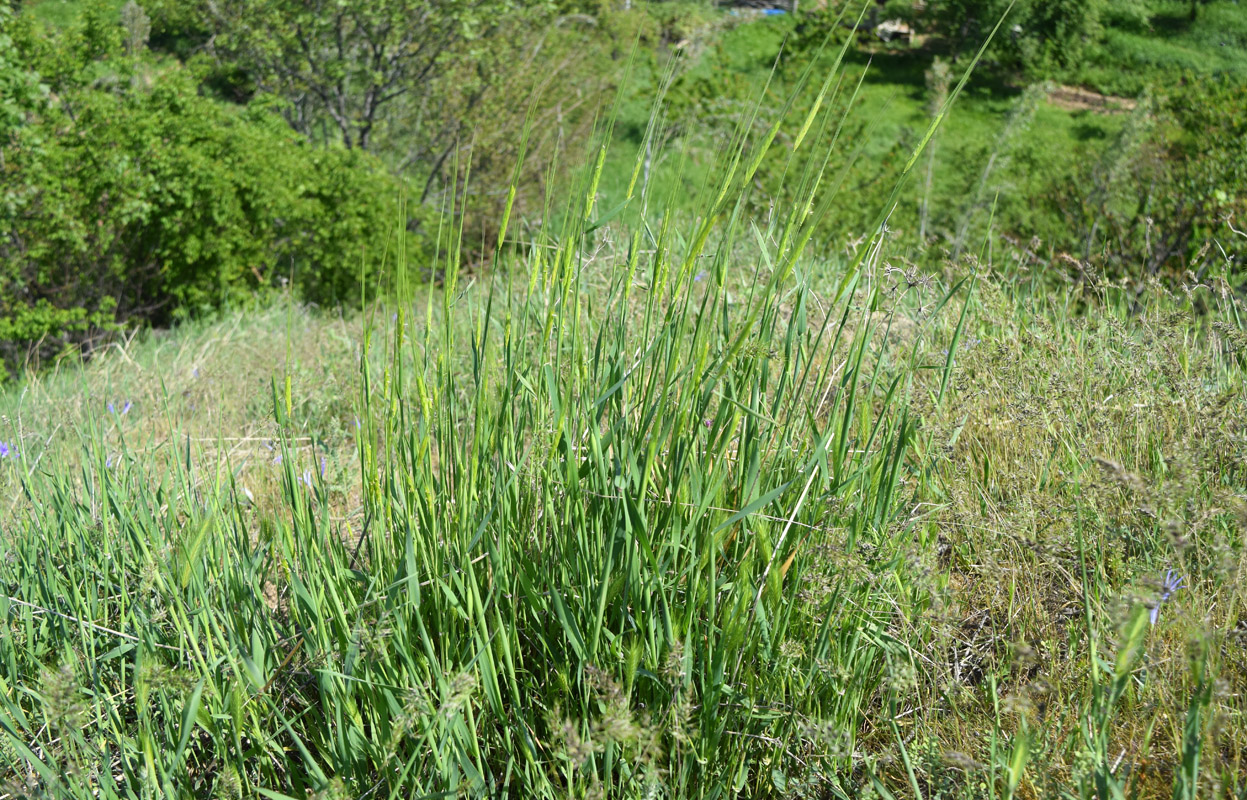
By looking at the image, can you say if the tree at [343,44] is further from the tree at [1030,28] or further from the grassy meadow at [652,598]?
the tree at [1030,28]

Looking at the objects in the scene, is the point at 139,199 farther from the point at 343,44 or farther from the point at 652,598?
the point at 652,598

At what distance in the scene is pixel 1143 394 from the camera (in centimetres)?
176

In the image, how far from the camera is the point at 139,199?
6945 millimetres

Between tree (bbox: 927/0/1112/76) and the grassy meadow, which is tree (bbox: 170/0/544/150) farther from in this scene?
tree (bbox: 927/0/1112/76)

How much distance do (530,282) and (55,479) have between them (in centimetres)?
109

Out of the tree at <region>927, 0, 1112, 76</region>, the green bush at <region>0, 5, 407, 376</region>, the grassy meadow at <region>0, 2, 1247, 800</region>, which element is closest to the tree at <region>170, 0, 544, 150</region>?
the green bush at <region>0, 5, 407, 376</region>

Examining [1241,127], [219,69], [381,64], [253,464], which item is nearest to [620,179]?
[381,64]

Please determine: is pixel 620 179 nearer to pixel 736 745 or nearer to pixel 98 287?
pixel 98 287

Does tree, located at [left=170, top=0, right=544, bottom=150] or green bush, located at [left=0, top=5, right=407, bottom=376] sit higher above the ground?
tree, located at [left=170, top=0, right=544, bottom=150]

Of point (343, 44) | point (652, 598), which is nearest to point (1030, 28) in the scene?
point (343, 44)

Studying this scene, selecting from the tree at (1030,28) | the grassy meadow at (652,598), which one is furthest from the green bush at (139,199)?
the tree at (1030,28)

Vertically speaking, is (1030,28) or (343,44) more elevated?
(1030,28)

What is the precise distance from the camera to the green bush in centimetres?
666

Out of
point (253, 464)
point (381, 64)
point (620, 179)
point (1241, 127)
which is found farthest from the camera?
point (620, 179)
